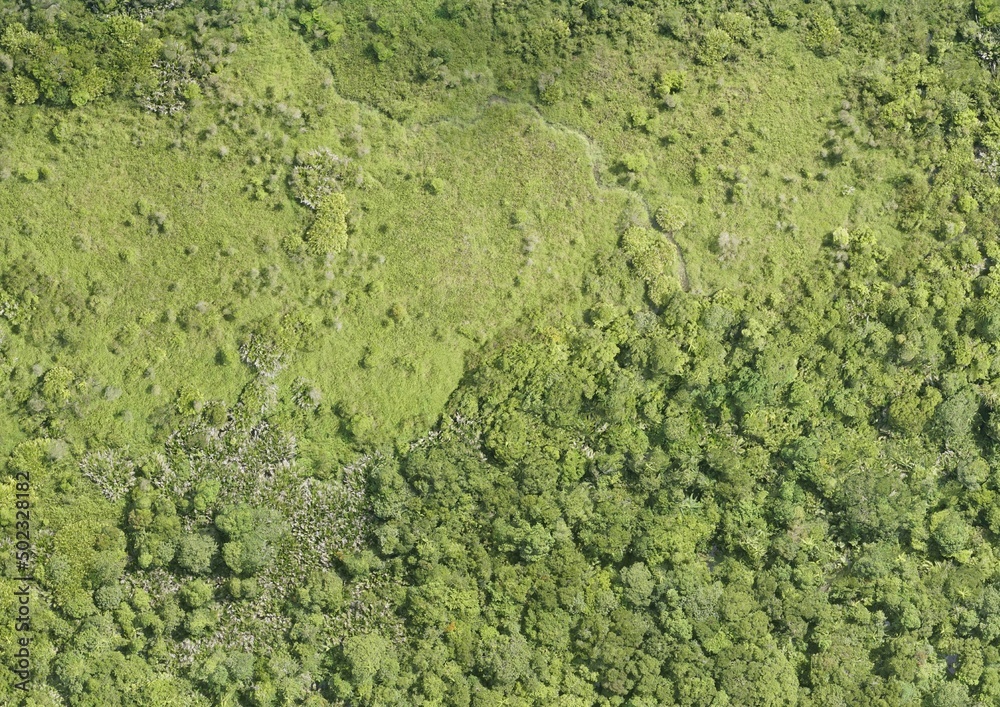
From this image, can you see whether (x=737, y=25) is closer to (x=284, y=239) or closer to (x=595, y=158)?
(x=595, y=158)

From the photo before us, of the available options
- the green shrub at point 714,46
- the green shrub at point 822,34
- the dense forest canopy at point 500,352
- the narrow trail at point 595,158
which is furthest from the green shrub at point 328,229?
the green shrub at point 822,34

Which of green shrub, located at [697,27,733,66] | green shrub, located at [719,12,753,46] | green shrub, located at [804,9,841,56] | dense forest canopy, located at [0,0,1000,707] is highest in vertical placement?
green shrub, located at [804,9,841,56]

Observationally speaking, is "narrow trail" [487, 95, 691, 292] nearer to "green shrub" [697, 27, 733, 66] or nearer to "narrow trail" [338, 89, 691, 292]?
"narrow trail" [338, 89, 691, 292]

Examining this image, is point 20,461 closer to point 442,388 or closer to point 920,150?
point 442,388

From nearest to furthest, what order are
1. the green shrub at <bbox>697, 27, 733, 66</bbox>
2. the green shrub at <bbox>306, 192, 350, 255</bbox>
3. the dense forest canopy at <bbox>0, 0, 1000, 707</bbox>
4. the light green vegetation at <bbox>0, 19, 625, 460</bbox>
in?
the dense forest canopy at <bbox>0, 0, 1000, 707</bbox>
the light green vegetation at <bbox>0, 19, 625, 460</bbox>
the green shrub at <bbox>306, 192, 350, 255</bbox>
the green shrub at <bbox>697, 27, 733, 66</bbox>

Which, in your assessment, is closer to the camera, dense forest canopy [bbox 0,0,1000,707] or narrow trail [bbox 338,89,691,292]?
dense forest canopy [bbox 0,0,1000,707]

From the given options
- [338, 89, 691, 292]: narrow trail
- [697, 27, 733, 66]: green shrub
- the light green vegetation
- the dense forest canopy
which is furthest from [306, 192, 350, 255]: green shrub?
[697, 27, 733, 66]: green shrub

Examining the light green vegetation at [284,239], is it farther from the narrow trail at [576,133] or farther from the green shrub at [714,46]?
the green shrub at [714,46]

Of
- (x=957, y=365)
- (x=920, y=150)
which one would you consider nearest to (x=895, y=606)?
(x=957, y=365)
